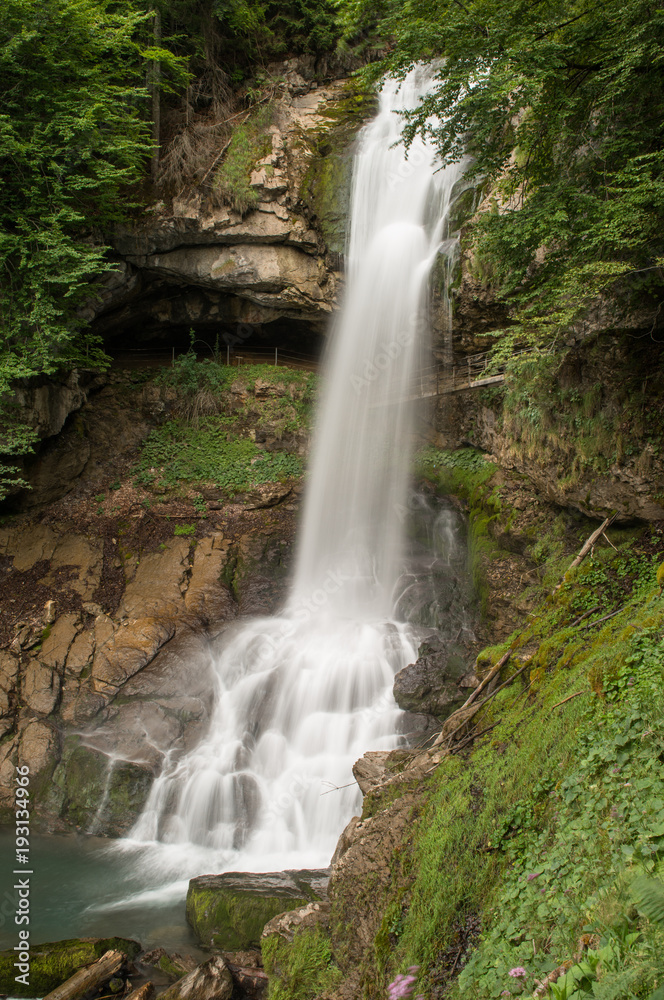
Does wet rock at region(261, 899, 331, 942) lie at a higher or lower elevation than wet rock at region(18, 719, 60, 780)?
higher

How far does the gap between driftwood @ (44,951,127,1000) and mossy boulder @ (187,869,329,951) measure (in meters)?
0.82

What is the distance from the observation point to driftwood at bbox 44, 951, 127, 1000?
5097mm

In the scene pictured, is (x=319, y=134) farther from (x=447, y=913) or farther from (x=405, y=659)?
(x=447, y=913)

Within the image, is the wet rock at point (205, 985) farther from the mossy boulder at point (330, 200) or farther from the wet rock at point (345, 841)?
the mossy boulder at point (330, 200)

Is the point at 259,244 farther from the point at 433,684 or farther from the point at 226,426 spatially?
the point at 433,684

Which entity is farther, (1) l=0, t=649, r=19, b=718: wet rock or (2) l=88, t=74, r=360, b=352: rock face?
(2) l=88, t=74, r=360, b=352: rock face

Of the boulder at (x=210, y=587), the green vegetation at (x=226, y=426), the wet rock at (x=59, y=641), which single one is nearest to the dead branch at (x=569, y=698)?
the boulder at (x=210, y=587)

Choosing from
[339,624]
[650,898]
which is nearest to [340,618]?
[339,624]

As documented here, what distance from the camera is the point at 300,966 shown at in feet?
14.3

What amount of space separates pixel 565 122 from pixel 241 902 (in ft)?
30.7

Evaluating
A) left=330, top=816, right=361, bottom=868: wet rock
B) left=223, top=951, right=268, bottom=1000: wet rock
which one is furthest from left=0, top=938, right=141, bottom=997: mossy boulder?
left=330, top=816, right=361, bottom=868: wet rock

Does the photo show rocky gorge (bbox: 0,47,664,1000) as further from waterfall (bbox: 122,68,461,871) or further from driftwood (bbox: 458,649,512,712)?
waterfall (bbox: 122,68,461,871)

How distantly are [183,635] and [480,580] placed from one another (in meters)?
5.40

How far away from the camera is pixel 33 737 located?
28.8 ft
